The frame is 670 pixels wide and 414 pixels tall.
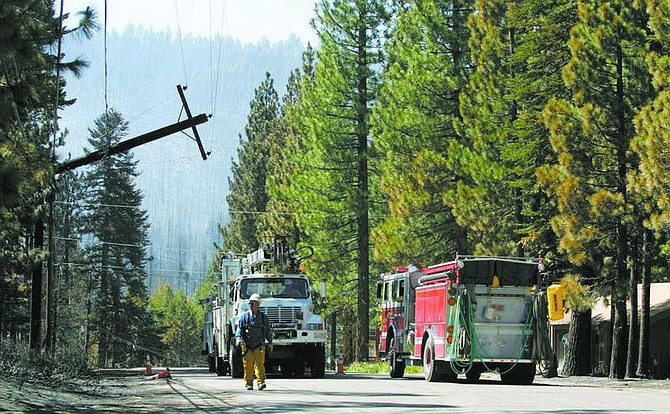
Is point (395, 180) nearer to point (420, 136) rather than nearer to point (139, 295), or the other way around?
point (420, 136)

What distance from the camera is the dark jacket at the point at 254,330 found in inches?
926

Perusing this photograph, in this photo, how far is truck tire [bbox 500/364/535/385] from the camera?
2785 centimetres

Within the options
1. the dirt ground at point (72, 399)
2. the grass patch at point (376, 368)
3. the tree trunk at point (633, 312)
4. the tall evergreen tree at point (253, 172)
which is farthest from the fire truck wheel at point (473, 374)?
the tall evergreen tree at point (253, 172)

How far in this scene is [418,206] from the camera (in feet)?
144

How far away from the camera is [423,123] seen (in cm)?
4459

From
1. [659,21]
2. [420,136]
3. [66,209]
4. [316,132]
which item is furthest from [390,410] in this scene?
[66,209]

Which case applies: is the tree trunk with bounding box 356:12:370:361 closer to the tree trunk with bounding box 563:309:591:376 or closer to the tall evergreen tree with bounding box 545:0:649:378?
the tree trunk with bounding box 563:309:591:376

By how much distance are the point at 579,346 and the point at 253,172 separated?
46236mm

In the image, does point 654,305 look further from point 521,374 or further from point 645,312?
point 521,374

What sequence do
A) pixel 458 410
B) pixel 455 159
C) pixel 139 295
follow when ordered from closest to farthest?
1. pixel 458 410
2. pixel 455 159
3. pixel 139 295

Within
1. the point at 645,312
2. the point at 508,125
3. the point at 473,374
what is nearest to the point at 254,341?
the point at 473,374

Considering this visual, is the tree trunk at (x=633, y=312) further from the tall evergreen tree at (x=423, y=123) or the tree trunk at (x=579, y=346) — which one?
the tall evergreen tree at (x=423, y=123)

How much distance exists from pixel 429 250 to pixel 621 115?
44.0 ft

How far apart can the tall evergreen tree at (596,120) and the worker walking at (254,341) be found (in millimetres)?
12989
